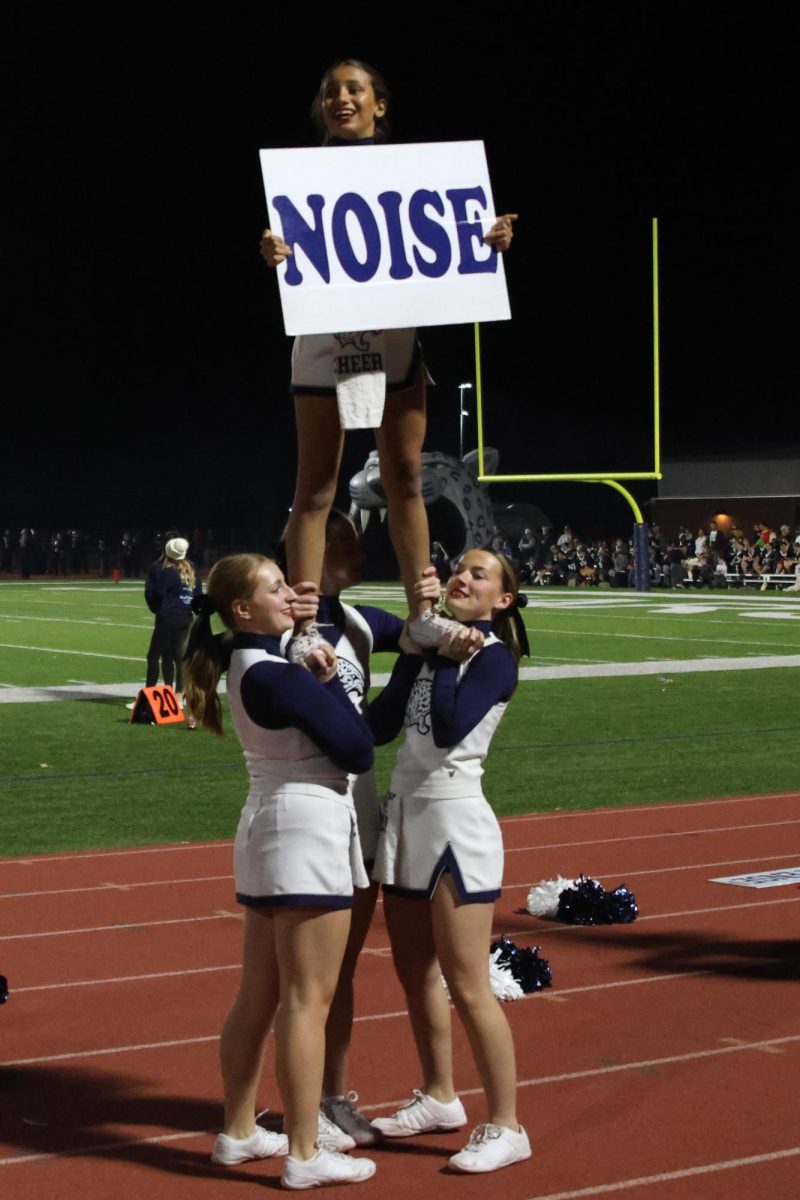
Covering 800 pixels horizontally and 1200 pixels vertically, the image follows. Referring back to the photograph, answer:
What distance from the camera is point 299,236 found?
348cm

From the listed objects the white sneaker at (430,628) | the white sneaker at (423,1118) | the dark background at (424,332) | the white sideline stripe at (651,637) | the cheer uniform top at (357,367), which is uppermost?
the dark background at (424,332)

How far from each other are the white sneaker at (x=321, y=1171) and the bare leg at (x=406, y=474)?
125 cm

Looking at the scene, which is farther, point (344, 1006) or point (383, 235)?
point (344, 1006)

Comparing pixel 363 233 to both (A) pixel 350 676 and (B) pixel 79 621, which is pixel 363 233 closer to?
(A) pixel 350 676

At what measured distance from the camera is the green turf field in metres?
9.67

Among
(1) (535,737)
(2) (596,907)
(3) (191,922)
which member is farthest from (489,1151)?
(1) (535,737)

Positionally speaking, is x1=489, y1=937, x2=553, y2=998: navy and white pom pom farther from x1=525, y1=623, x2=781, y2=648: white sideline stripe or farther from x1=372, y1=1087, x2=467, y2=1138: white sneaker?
x1=525, y1=623, x2=781, y2=648: white sideline stripe

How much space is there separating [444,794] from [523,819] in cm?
544

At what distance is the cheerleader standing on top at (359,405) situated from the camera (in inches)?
142

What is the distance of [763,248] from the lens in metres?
39.2

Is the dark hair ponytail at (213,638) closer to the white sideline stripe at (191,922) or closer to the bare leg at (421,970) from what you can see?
the bare leg at (421,970)

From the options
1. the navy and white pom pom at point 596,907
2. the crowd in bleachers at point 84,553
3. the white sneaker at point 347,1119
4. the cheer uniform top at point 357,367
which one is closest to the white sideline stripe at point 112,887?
the navy and white pom pom at point 596,907

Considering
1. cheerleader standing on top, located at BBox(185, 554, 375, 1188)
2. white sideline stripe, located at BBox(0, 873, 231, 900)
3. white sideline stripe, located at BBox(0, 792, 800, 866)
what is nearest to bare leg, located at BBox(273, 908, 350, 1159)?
cheerleader standing on top, located at BBox(185, 554, 375, 1188)

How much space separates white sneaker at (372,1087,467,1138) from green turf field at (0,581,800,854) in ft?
14.8
